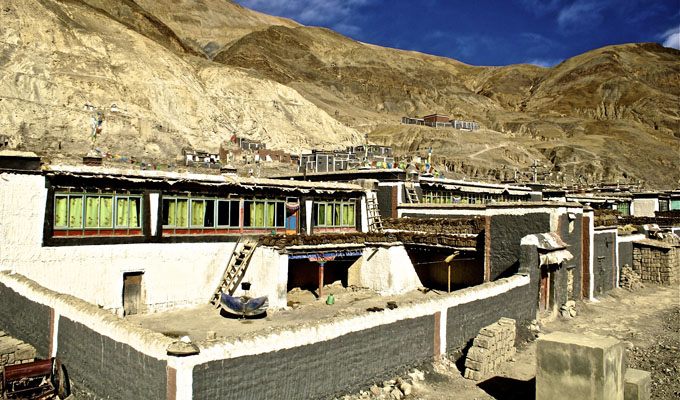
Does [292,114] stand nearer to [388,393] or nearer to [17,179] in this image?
[17,179]

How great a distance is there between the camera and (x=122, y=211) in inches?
816

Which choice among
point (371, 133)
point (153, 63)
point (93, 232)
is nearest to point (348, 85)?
point (371, 133)

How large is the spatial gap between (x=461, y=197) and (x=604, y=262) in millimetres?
13072

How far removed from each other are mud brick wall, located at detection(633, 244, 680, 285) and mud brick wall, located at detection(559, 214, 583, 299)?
936cm

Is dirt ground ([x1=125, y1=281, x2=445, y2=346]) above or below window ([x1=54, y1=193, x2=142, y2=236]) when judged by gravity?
below

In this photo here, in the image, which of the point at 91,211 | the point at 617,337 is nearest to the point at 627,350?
the point at 617,337

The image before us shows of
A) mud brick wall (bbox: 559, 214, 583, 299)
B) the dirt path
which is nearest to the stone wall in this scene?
the dirt path

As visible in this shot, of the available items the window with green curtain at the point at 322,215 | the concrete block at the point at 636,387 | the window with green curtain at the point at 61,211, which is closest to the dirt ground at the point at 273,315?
the window with green curtain at the point at 322,215

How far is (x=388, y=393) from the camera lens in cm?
1329

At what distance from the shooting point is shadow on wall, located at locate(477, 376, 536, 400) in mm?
13797

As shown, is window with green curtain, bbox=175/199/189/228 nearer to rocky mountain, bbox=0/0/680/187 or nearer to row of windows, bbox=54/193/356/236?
row of windows, bbox=54/193/356/236

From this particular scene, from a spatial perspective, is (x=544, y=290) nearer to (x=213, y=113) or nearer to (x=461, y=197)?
(x=461, y=197)

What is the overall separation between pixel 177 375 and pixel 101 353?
3397 mm

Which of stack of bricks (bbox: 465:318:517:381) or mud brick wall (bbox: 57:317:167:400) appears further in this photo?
stack of bricks (bbox: 465:318:517:381)
